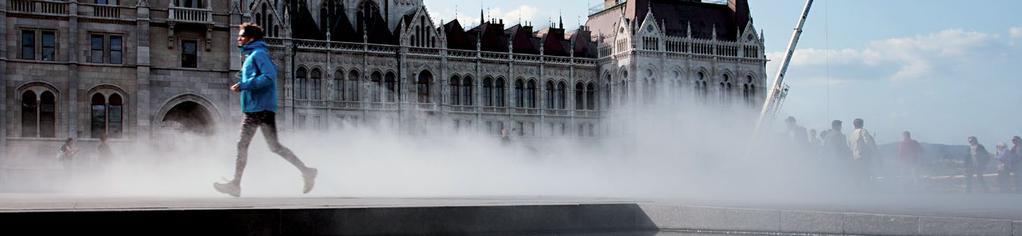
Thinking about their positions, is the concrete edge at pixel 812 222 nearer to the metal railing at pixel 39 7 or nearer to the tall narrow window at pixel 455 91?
the metal railing at pixel 39 7

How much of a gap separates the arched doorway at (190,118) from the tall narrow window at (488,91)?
109 feet

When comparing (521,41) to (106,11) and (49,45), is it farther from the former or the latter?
(49,45)

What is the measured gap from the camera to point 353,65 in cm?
6956

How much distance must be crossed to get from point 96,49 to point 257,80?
29.4 metres

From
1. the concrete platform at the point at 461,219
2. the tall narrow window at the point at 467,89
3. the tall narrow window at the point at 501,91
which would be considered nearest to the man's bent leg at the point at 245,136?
the concrete platform at the point at 461,219

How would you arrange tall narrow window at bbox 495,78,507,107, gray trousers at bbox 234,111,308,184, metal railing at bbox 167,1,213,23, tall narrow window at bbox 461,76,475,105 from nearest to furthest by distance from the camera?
gray trousers at bbox 234,111,308,184, metal railing at bbox 167,1,213,23, tall narrow window at bbox 461,76,475,105, tall narrow window at bbox 495,78,507,107

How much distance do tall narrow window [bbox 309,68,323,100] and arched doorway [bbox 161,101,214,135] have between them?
24.5 m

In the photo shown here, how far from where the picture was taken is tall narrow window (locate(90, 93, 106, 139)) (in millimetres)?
39625

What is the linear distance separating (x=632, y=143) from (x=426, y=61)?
14.2 meters

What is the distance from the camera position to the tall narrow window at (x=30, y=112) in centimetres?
3953

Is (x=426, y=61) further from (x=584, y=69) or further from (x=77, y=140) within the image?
(x=77, y=140)

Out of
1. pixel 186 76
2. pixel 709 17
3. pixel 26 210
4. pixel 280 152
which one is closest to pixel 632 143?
pixel 709 17

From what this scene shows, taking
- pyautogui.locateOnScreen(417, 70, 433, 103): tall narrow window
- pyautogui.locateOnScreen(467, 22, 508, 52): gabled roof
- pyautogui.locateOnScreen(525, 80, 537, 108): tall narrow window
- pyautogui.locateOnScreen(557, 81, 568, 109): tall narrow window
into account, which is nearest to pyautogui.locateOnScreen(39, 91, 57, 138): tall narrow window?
pyautogui.locateOnScreen(417, 70, 433, 103): tall narrow window

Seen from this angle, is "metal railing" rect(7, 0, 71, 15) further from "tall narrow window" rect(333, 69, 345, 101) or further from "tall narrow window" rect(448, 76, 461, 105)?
"tall narrow window" rect(448, 76, 461, 105)
